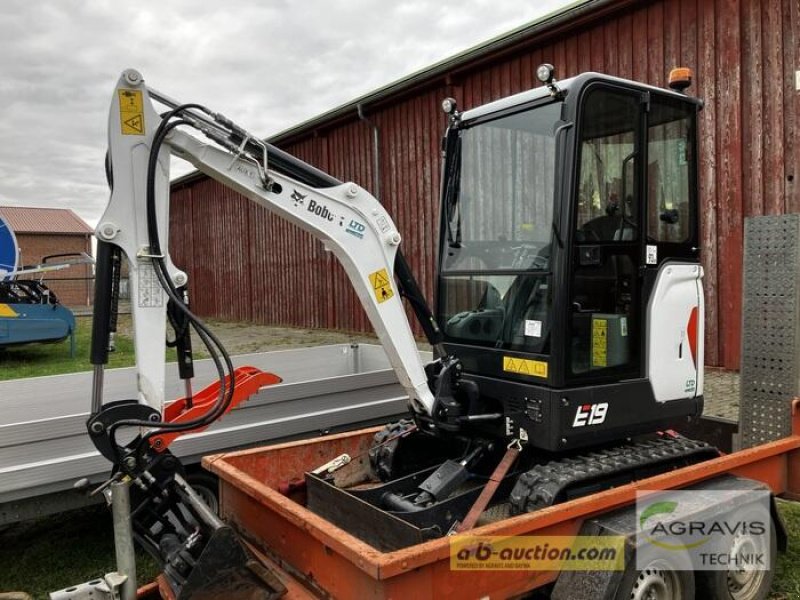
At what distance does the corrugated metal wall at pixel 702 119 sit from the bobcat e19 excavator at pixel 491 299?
4.66m

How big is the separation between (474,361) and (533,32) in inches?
292

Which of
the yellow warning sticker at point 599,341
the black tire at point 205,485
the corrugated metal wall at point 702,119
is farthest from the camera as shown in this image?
the corrugated metal wall at point 702,119

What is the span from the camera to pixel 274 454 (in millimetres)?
3865

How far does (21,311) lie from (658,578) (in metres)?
11.5

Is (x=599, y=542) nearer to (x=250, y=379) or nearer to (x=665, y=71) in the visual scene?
(x=250, y=379)

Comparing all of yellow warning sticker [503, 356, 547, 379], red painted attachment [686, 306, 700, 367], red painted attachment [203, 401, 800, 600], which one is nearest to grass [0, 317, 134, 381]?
red painted attachment [203, 401, 800, 600]

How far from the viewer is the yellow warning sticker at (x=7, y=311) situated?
11.3 metres

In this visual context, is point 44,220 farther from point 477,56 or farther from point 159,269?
point 159,269

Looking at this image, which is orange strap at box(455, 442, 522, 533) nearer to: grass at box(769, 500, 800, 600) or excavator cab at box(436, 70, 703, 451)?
excavator cab at box(436, 70, 703, 451)

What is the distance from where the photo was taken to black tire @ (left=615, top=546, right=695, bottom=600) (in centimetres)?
287

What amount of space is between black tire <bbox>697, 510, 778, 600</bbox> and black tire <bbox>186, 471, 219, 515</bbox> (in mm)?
2921

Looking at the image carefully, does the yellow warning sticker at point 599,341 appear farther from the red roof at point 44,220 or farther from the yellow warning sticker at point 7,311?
the red roof at point 44,220

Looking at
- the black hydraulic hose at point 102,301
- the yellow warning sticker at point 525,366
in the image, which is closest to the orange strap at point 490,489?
the yellow warning sticker at point 525,366

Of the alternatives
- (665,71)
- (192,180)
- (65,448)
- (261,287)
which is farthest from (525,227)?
(192,180)
